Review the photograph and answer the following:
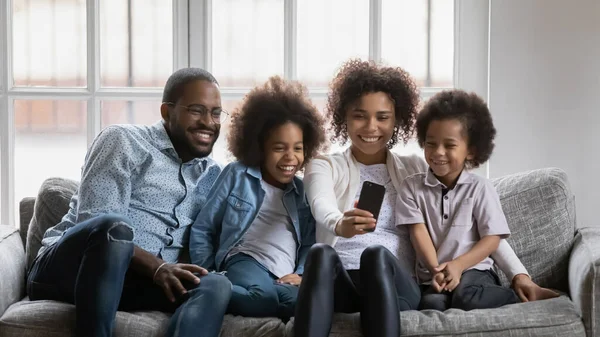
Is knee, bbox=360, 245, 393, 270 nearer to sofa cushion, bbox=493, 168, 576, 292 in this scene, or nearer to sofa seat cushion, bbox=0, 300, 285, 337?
sofa seat cushion, bbox=0, 300, 285, 337

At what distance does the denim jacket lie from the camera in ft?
8.61

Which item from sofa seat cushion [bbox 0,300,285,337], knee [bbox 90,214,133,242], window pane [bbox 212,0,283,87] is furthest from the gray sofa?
window pane [bbox 212,0,283,87]

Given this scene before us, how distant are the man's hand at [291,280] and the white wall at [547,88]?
1.08 meters

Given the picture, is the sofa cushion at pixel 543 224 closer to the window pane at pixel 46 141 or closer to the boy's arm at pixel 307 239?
the boy's arm at pixel 307 239

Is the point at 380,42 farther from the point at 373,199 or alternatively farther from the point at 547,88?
the point at 373,199

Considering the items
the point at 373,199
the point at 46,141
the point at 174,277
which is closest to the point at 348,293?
the point at 373,199

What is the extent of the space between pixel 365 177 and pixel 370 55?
76cm

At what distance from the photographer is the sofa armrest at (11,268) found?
2.47 meters

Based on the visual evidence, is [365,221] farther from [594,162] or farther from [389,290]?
[594,162]

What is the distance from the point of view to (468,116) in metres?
2.61

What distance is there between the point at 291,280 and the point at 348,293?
0.23 m

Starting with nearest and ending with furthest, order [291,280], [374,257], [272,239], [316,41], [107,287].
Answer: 1. [107,287]
2. [374,257]
3. [291,280]
4. [272,239]
5. [316,41]

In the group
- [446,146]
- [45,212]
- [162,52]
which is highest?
[162,52]

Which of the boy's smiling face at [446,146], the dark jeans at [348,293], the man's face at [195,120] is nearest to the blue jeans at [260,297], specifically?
the dark jeans at [348,293]
